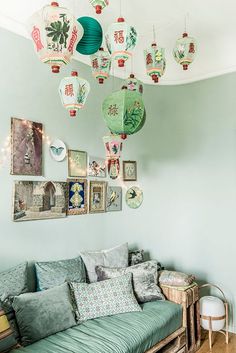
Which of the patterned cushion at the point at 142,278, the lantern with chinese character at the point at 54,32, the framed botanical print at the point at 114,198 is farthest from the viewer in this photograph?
the framed botanical print at the point at 114,198

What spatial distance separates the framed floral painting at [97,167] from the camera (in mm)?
3125

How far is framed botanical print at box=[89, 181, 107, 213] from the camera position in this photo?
10.2 feet

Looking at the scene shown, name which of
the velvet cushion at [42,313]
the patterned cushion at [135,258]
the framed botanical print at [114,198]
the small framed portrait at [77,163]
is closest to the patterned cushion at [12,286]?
the velvet cushion at [42,313]

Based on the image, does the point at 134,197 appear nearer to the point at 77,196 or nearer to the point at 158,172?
the point at 158,172

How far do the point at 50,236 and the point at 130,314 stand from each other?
95cm

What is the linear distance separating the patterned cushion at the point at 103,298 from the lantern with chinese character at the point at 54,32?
1727 mm

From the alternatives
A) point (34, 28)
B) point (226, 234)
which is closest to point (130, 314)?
point (226, 234)

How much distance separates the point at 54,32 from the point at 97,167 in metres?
1.83

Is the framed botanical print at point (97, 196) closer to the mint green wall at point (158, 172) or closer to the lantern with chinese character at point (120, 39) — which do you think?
the mint green wall at point (158, 172)

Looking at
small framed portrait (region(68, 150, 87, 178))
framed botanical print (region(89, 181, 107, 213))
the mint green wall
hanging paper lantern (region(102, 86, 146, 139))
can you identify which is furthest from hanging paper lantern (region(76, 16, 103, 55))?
framed botanical print (region(89, 181, 107, 213))

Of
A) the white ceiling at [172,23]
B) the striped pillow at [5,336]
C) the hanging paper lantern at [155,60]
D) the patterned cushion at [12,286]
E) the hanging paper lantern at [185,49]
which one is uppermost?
the white ceiling at [172,23]

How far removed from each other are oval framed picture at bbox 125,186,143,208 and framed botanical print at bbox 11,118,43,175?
1260mm

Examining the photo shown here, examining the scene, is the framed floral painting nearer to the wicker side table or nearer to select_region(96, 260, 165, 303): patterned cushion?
select_region(96, 260, 165, 303): patterned cushion

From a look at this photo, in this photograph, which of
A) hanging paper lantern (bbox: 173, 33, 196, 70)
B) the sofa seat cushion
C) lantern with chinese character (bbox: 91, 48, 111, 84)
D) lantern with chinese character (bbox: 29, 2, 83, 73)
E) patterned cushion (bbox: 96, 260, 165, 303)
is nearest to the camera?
lantern with chinese character (bbox: 29, 2, 83, 73)
